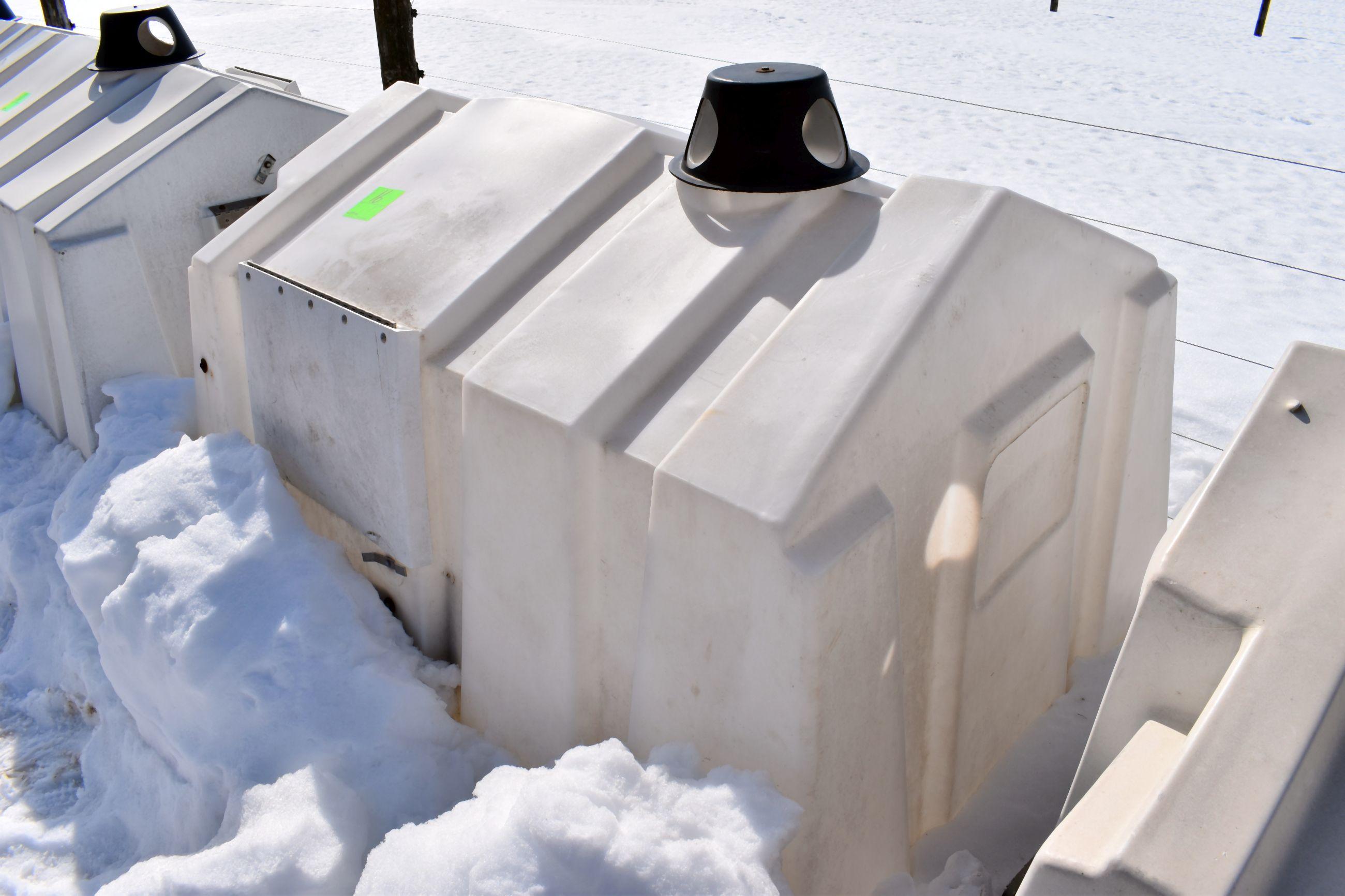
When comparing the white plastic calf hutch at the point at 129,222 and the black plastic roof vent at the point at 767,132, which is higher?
the black plastic roof vent at the point at 767,132

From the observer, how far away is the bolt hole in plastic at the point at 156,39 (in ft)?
12.4

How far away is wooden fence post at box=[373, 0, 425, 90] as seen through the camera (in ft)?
18.5

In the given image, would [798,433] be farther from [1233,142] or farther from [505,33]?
[505,33]

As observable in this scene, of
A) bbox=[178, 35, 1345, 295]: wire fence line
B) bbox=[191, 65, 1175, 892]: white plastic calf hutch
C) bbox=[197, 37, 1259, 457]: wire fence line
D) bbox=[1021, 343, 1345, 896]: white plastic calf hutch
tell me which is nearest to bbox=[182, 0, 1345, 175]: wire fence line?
bbox=[178, 35, 1345, 295]: wire fence line

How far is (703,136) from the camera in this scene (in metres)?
2.18

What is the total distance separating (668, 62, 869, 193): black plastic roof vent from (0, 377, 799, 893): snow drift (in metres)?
1.09

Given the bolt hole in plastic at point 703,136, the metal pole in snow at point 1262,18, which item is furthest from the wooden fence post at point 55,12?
the metal pole in snow at point 1262,18

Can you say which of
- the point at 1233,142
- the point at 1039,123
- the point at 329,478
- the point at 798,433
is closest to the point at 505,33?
the point at 1039,123

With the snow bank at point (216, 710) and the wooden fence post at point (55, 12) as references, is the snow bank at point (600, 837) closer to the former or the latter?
the snow bank at point (216, 710)

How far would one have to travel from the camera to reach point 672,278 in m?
2.06

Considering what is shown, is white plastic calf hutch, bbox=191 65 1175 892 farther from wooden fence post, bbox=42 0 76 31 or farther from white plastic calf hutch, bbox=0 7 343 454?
wooden fence post, bbox=42 0 76 31

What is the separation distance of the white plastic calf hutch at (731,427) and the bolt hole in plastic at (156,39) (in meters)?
1.57

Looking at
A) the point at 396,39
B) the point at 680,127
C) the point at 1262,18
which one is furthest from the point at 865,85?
the point at 1262,18

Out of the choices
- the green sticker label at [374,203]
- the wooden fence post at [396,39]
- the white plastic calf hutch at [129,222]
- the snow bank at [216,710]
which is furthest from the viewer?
the wooden fence post at [396,39]
